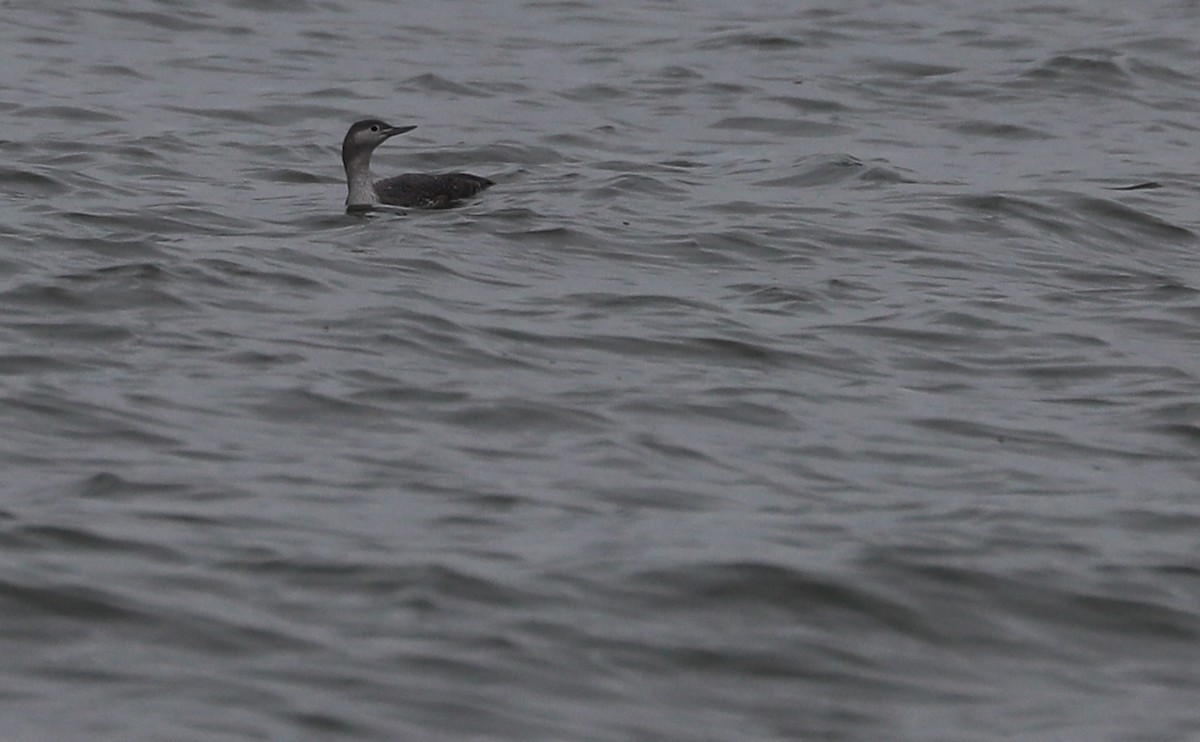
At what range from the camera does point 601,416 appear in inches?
424

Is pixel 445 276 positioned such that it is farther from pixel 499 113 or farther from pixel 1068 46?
pixel 1068 46

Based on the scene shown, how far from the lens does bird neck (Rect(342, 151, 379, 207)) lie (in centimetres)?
1559

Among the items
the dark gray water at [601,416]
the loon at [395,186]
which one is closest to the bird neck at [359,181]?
the loon at [395,186]

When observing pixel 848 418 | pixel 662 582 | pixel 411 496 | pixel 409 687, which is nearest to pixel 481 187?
pixel 848 418

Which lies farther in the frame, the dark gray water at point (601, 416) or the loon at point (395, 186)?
the loon at point (395, 186)

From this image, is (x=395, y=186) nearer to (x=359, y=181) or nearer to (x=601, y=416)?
(x=359, y=181)

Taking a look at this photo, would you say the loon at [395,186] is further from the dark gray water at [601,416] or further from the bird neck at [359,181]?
the dark gray water at [601,416]

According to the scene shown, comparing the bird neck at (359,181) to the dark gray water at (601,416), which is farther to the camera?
the bird neck at (359,181)

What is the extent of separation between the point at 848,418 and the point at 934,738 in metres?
3.60

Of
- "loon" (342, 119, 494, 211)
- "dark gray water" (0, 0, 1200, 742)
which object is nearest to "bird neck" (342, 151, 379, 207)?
"loon" (342, 119, 494, 211)

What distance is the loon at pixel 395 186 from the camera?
51.1 feet

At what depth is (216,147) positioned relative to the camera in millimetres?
17766

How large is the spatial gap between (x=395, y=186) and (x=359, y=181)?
0.23m

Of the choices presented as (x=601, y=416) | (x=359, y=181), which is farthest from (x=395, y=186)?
(x=601, y=416)
